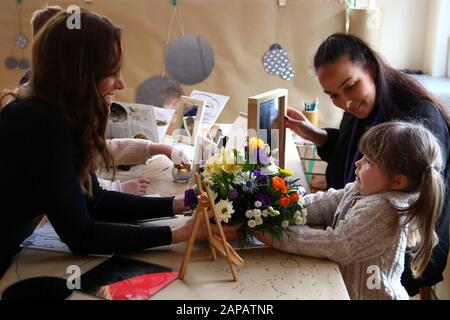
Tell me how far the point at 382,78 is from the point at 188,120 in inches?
34.7

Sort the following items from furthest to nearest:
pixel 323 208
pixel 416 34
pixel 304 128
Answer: pixel 416 34 → pixel 304 128 → pixel 323 208

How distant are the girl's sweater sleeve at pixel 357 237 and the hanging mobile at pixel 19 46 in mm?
2271

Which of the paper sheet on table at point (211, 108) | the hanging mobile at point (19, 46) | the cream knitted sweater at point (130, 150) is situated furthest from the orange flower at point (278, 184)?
the hanging mobile at point (19, 46)

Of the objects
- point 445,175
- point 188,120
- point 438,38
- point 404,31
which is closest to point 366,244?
point 445,175

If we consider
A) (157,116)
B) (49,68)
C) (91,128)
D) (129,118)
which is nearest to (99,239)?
(91,128)

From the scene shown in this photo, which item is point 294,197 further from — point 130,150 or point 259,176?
point 130,150

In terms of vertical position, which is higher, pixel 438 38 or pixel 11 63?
pixel 438 38

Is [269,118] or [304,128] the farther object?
[304,128]

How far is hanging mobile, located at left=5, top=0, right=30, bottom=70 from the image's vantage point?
111 inches

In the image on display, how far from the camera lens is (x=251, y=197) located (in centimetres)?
117

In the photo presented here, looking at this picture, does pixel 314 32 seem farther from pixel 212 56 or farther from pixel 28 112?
pixel 28 112

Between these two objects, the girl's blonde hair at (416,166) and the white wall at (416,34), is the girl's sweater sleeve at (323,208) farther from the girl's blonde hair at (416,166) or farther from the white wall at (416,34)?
the white wall at (416,34)

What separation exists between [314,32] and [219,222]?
1.94 metres

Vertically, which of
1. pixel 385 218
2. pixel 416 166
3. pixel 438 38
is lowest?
pixel 385 218
